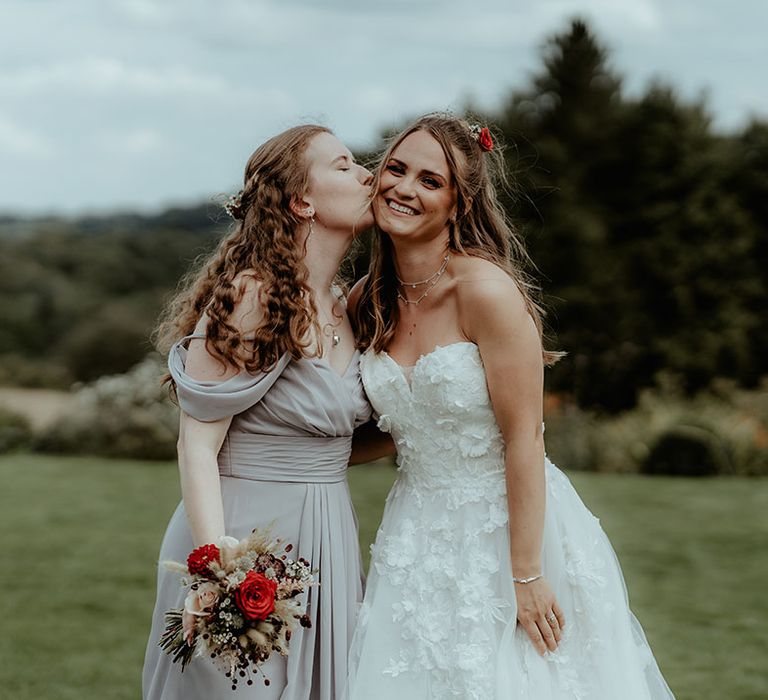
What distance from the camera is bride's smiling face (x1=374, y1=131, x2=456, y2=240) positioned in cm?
340

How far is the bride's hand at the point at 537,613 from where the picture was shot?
3.28 metres

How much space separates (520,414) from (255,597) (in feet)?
3.22

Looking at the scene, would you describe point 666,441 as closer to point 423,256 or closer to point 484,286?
point 423,256

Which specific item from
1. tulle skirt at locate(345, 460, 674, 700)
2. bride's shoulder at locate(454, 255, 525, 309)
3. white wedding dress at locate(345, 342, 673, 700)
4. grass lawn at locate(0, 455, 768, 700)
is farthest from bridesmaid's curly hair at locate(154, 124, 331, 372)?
grass lawn at locate(0, 455, 768, 700)

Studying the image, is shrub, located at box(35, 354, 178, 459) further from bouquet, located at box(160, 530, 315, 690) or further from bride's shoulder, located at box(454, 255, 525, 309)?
bouquet, located at box(160, 530, 315, 690)

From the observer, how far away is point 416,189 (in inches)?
134

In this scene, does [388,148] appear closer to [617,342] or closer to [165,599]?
[165,599]

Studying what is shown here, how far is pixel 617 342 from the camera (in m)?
15.5

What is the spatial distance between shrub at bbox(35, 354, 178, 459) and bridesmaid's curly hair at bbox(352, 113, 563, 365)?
10.4m

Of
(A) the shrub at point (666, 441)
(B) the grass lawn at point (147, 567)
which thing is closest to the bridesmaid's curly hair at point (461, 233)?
(B) the grass lawn at point (147, 567)

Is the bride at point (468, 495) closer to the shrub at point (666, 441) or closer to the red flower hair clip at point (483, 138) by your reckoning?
the red flower hair clip at point (483, 138)

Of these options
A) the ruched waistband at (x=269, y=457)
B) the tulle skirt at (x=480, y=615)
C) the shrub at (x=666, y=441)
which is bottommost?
the shrub at (x=666, y=441)

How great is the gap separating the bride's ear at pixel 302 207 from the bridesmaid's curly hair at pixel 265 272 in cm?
2

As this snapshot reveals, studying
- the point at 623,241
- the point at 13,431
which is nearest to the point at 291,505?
the point at 13,431
